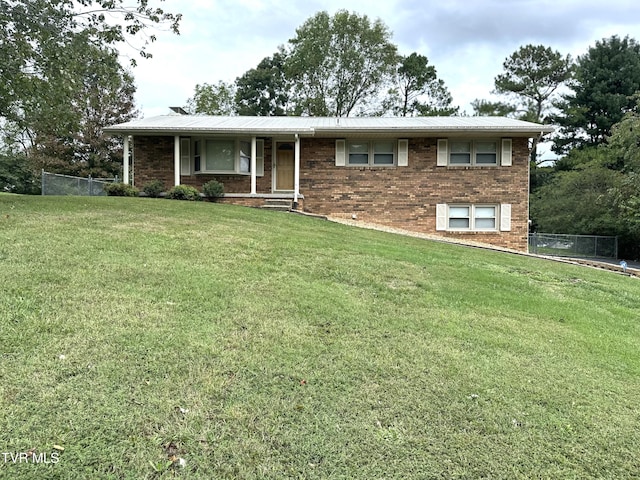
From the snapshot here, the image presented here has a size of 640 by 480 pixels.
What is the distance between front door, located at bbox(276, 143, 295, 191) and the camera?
15742 millimetres

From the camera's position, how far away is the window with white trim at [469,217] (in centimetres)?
1504

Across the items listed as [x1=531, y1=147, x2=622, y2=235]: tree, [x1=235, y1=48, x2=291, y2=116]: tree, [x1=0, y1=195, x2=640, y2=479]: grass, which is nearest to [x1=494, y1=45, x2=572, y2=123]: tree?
[x1=531, y1=147, x2=622, y2=235]: tree

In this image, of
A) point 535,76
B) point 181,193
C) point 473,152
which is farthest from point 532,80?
point 181,193

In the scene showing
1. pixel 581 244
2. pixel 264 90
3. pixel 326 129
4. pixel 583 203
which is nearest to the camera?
pixel 326 129

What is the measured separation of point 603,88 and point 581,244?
13.9 meters

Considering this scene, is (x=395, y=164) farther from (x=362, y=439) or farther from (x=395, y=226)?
(x=362, y=439)

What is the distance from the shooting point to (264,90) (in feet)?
120

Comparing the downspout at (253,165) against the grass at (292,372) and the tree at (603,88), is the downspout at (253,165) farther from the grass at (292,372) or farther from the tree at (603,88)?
the tree at (603,88)

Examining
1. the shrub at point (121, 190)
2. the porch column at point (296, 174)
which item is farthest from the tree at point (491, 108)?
the shrub at point (121, 190)

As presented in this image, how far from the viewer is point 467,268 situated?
7.59 meters

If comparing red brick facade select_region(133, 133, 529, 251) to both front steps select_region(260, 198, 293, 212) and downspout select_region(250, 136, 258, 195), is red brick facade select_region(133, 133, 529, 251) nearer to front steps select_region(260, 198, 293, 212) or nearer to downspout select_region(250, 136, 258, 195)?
downspout select_region(250, 136, 258, 195)

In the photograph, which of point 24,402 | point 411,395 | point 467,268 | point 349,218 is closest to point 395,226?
point 349,218

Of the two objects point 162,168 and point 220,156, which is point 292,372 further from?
point 162,168

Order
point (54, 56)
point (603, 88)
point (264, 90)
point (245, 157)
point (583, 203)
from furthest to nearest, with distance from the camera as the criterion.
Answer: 1. point (264, 90)
2. point (603, 88)
3. point (583, 203)
4. point (245, 157)
5. point (54, 56)
